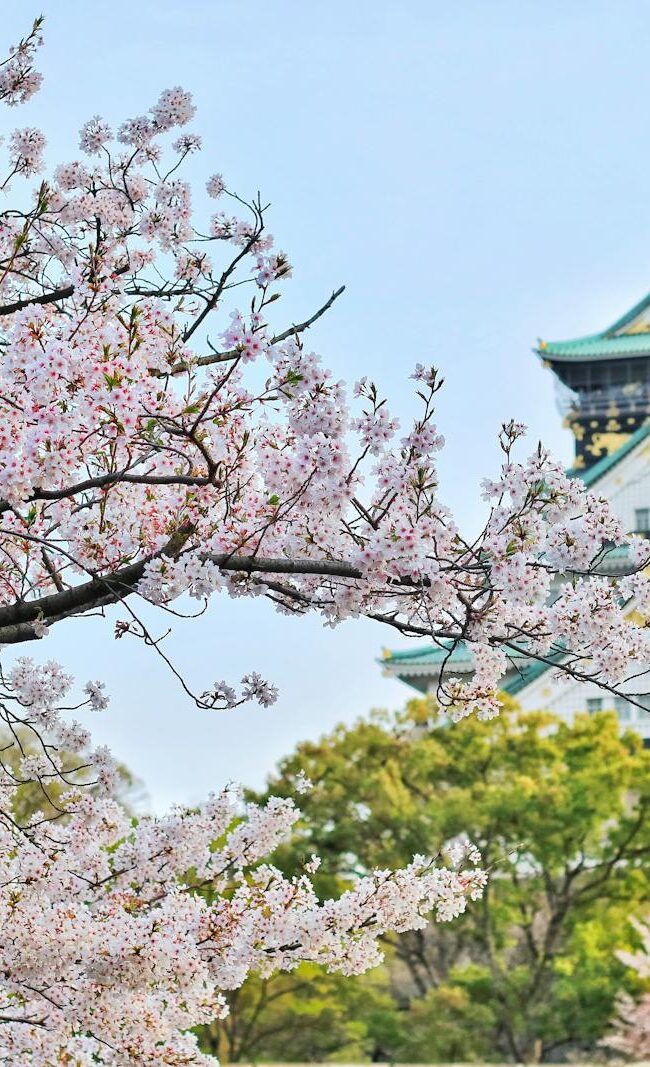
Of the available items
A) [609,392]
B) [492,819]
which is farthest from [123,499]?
[609,392]

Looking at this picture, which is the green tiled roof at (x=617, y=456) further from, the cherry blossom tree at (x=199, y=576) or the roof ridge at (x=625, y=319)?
the cherry blossom tree at (x=199, y=576)

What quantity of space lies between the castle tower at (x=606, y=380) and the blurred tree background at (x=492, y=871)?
52.2 ft

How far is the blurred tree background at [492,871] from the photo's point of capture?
67.3 ft

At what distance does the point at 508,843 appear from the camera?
21.1m

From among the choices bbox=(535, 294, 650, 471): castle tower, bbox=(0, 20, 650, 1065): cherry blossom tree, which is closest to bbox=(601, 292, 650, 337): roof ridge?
bbox=(535, 294, 650, 471): castle tower

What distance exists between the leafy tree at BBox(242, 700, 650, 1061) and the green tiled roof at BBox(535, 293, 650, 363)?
1641 cm

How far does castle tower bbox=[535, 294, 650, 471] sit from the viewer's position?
36188mm

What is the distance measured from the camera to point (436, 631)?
173 inches

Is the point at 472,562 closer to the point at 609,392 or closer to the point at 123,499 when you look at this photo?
the point at 123,499

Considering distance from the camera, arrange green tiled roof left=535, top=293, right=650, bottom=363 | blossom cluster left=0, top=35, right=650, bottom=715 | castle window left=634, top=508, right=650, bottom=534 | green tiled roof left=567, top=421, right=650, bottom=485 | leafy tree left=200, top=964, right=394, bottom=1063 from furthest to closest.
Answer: green tiled roof left=535, top=293, right=650, bottom=363, castle window left=634, top=508, right=650, bottom=534, green tiled roof left=567, top=421, right=650, bottom=485, leafy tree left=200, top=964, right=394, bottom=1063, blossom cluster left=0, top=35, right=650, bottom=715

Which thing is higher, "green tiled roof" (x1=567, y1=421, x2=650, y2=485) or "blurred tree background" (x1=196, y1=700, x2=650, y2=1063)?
"green tiled roof" (x1=567, y1=421, x2=650, y2=485)

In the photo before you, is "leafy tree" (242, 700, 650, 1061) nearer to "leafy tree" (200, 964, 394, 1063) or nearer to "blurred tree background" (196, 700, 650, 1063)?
"blurred tree background" (196, 700, 650, 1063)

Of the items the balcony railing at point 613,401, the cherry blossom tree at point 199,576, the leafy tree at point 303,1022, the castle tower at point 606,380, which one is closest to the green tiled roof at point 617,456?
the castle tower at point 606,380

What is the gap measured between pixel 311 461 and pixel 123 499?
0.99 metres
